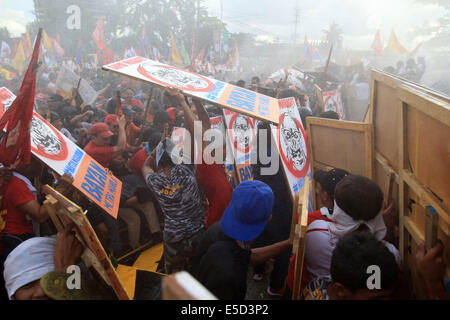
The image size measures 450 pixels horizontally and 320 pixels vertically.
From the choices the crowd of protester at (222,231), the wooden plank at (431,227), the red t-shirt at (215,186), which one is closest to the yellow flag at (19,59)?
the crowd of protester at (222,231)

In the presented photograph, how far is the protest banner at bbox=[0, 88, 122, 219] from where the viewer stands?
95.5 inches

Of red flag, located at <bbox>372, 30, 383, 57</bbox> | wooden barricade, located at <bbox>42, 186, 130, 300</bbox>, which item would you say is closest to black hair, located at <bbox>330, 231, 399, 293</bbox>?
wooden barricade, located at <bbox>42, 186, 130, 300</bbox>

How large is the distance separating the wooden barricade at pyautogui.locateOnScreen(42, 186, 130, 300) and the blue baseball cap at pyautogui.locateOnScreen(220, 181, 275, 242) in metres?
0.66

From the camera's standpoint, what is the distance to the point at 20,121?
2119 millimetres

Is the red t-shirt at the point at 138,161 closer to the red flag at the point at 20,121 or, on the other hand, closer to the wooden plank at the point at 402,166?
the red flag at the point at 20,121

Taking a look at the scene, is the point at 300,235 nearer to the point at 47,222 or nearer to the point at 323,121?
the point at 323,121

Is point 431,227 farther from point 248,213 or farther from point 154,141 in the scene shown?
point 154,141

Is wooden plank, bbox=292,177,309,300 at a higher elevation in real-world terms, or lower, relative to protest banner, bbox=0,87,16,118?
lower

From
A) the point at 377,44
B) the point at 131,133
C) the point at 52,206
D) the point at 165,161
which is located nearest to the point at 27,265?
the point at 52,206

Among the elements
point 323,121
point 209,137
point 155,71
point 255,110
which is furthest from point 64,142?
point 323,121

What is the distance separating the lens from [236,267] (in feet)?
5.33

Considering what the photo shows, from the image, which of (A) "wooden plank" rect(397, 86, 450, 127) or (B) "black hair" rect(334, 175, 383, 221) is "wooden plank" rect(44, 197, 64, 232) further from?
(A) "wooden plank" rect(397, 86, 450, 127)

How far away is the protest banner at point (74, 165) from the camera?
2426 millimetres

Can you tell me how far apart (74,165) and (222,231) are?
159cm
